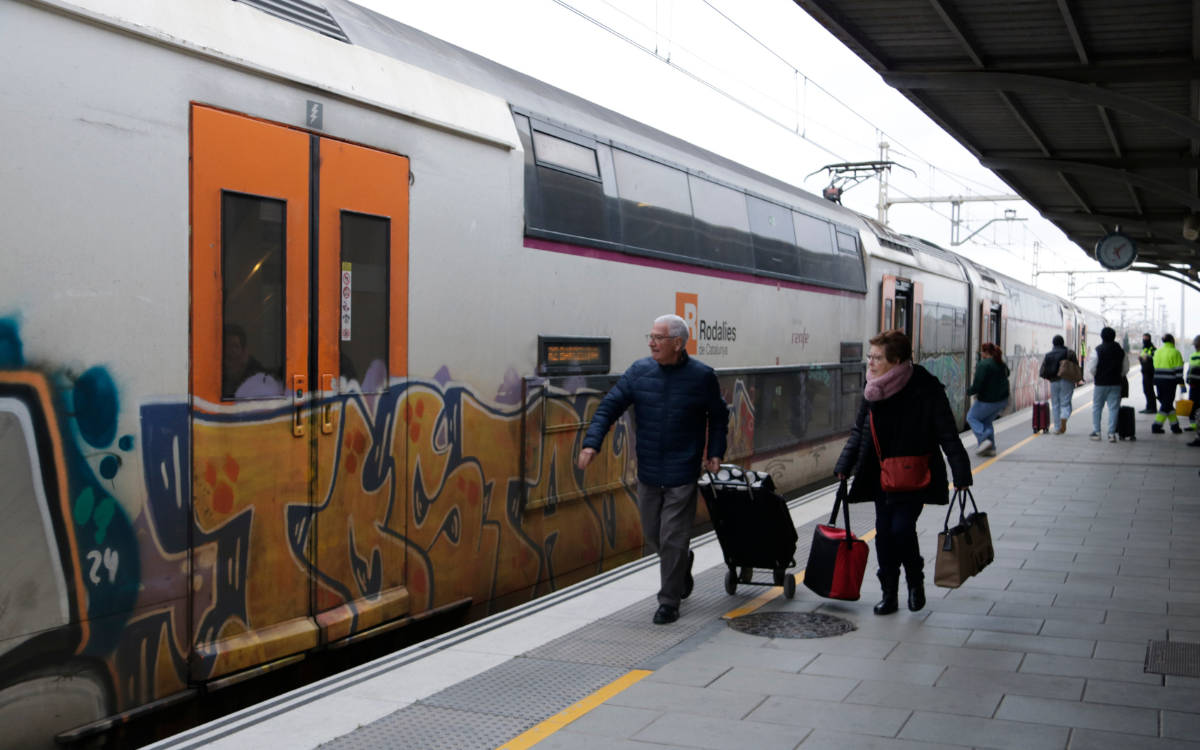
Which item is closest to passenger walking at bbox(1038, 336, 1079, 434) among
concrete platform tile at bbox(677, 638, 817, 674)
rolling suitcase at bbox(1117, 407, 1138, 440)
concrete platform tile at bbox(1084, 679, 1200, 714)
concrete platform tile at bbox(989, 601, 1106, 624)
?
rolling suitcase at bbox(1117, 407, 1138, 440)

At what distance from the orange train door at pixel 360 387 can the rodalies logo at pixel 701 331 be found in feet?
11.9

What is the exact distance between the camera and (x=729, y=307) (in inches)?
370

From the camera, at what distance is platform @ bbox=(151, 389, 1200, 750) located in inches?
154

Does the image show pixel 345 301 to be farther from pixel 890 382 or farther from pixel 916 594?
pixel 916 594

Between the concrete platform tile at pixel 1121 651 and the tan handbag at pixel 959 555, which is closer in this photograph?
the concrete platform tile at pixel 1121 651

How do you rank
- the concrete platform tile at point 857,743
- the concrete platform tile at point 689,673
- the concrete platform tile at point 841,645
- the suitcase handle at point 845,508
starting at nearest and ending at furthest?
the concrete platform tile at point 857,743 → the concrete platform tile at point 689,673 → the concrete platform tile at point 841,645 → the suitcase handle at point 845,508

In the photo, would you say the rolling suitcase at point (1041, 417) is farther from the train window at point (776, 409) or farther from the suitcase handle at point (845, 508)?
the suitcase handle at point (845, 508)

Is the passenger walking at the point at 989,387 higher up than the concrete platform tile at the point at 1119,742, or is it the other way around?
the passenger walking at the point at 989,387

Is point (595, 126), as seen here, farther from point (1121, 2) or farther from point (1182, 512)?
point (1182, 512)

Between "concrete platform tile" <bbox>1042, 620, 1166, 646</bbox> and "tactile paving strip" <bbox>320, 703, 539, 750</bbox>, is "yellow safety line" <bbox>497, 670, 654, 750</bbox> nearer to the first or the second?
"tactile paving strip" <bbox>320, 703, 539, 750</bbox>

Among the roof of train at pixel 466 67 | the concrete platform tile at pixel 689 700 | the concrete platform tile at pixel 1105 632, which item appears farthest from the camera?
the roof of train at pixel 466 67

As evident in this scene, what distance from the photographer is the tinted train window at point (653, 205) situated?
7609mm

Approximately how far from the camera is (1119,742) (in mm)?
3828

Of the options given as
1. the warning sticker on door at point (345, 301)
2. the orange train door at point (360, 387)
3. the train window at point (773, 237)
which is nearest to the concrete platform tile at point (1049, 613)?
the orange train door at point (360, 387)
